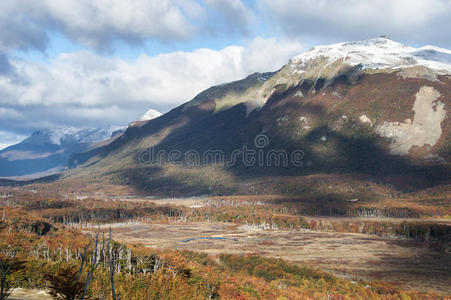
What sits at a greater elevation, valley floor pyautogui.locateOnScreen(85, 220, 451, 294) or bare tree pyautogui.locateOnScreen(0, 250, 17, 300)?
bare tree pyautogui.locateOnScreen(0, 250, 17, 300)

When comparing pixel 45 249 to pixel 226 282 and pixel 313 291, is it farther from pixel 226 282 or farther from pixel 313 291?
pixel 313 291

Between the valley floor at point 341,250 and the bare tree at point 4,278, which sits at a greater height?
the bare tree at point 4,278

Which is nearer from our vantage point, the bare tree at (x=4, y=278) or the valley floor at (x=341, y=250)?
the bare tree at (x=4, y=278)

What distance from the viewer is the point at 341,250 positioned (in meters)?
147

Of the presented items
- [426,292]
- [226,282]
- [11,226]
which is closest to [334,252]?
[426,292]

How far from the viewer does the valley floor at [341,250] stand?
4405 inches

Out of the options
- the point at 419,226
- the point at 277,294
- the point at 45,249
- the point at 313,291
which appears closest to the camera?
the point at 277,294

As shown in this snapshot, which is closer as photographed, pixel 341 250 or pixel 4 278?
pixel 4 278

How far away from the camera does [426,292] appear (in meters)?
94.1

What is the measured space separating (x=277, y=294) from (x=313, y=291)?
10969 mm

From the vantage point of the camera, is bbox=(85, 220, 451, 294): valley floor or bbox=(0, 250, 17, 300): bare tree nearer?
bbox=(0, 250, 17, 300): bare tree

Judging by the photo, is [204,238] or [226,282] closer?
[226,282]

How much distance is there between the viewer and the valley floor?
4405 inches

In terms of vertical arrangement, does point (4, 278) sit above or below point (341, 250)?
above
